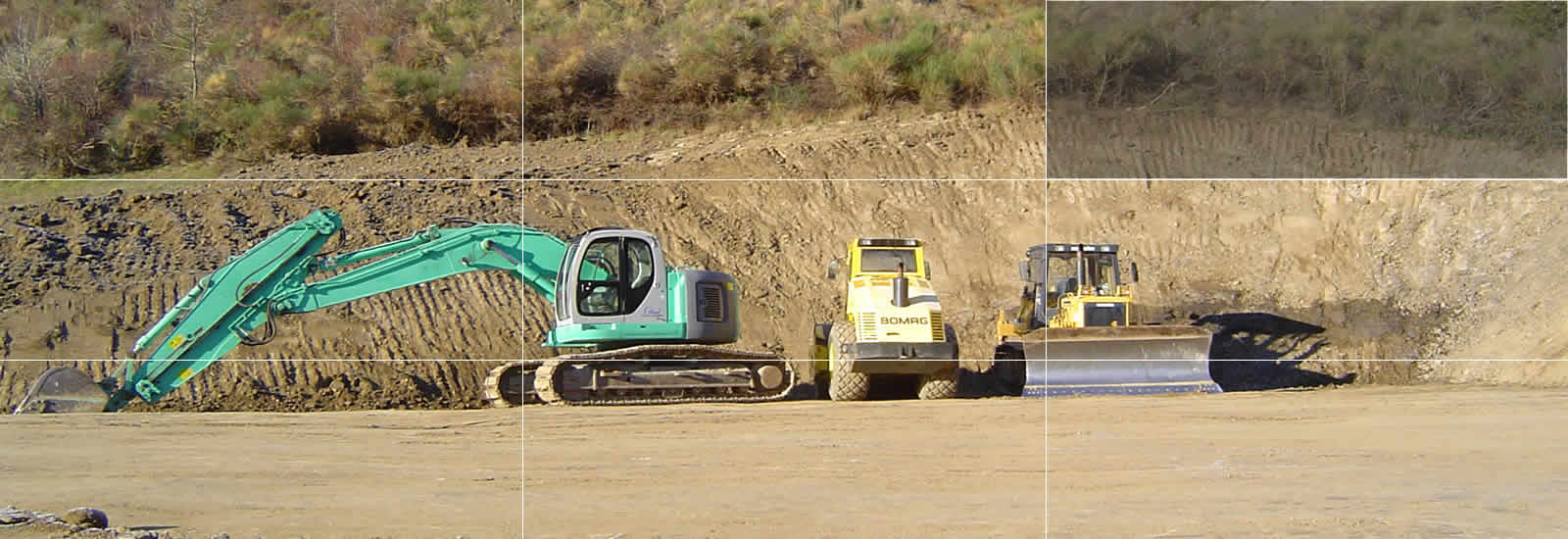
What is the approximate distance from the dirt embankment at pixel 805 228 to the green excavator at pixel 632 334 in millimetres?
5662

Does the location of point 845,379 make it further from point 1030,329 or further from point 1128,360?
point 1030,329

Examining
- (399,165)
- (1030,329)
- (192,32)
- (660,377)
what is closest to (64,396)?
(660,377)

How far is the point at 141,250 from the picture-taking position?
18.5 metres

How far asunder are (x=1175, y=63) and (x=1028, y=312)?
4.03 m

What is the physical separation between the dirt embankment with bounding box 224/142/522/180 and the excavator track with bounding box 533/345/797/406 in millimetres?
8858

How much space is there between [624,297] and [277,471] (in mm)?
4582

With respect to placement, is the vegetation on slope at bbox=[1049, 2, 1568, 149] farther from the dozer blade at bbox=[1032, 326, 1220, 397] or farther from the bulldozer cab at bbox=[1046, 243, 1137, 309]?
the dozer blade at bbox=[1032, 326, 1220, 397]

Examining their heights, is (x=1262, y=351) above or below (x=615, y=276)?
below

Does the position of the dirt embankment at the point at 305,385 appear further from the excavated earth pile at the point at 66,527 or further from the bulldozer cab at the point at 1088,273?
the excavated earth pile at the point at 66,527

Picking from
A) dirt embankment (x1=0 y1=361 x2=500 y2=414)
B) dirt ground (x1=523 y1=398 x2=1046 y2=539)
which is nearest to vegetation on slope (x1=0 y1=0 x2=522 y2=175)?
dirt embankment (x1=0 y1=361 x2=500 y2=414)

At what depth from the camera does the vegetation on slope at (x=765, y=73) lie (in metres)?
24.3

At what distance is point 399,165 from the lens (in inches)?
878

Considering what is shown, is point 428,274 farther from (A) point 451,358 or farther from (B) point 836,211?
(B) point 836,211

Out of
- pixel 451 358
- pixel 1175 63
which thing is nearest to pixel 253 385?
pixel 451 358
